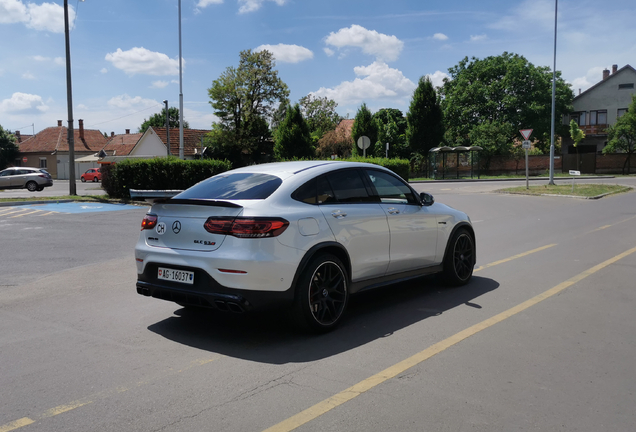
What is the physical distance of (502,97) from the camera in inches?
2317

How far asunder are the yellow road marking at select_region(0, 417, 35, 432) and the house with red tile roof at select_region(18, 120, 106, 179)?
70587mm

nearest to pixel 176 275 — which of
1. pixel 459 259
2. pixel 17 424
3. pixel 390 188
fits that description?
pixel 17 424

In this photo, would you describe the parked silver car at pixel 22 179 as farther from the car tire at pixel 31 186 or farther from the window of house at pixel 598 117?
the window of house at pixel 598 117

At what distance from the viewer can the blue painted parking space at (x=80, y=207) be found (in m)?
18.0

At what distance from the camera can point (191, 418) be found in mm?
3447

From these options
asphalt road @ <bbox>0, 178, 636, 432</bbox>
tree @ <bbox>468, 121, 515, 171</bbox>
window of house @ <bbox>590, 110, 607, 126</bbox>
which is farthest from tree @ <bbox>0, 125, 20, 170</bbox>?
asphalt road @ <bbox>0, 178, 636, 432</bbox>

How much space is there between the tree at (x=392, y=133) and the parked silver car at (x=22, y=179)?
108ft

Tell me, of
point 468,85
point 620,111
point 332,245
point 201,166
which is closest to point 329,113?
point 468,85

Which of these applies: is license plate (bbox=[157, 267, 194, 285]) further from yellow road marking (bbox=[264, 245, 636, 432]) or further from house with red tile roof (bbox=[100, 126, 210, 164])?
house with red tile roof (bbox=[100, 126, 210, 164])

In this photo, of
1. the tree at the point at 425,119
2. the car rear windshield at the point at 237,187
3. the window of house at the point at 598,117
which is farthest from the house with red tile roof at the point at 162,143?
the car rear windshield at the point at 237,187

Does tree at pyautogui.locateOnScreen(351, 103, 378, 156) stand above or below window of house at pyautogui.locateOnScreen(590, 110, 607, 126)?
below

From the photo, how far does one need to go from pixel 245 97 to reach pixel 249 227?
4734 centimetres

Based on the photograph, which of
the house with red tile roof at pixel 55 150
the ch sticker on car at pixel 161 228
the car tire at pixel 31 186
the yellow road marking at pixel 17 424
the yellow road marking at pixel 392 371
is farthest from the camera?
the house with red tile roof at pixel 55 150

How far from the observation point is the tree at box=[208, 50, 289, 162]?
4981cm
